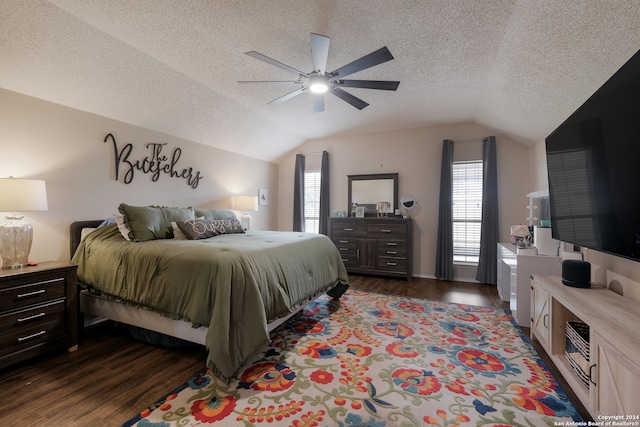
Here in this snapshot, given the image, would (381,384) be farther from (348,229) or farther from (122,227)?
(348,229)

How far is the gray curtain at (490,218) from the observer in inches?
175

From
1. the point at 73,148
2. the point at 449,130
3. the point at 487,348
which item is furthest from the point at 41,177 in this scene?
the point at 449,130

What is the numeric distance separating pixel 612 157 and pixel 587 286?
1067 mm

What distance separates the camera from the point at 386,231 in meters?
4.79

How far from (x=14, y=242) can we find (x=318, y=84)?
2.85m

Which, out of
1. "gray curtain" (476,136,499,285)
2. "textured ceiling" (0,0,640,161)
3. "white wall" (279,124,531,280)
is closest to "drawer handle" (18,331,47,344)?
"textured ceiling" (0,0,640,161)

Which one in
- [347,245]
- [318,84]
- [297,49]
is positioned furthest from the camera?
[347,245]

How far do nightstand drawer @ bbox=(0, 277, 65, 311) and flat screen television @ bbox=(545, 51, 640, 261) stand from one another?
388cm

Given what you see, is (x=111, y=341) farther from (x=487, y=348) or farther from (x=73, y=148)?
(x=487, y=348)

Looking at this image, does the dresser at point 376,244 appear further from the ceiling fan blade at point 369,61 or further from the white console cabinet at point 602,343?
the ceiling fan blade at point 369,61

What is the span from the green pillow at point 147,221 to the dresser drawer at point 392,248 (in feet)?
10.4

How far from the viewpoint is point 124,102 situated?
10.1ft

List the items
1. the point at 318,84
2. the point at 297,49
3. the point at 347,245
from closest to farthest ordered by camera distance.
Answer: the point at 318,84 < the point at 297,49 < the point at 347,245

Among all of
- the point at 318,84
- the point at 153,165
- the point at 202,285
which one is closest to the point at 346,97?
the point at 318,84
